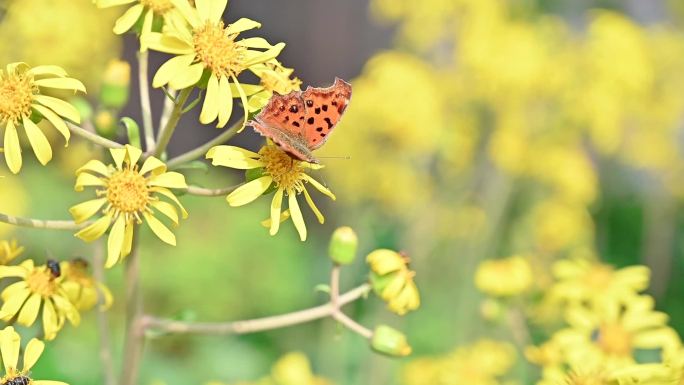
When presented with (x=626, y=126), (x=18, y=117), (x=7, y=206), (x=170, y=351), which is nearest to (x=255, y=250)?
(x=170, y=351)

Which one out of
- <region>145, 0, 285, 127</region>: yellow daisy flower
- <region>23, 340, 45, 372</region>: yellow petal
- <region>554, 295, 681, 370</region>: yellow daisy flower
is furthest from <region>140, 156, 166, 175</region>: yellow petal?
<region>554, 295, 681, 370</region>: yellow daisy flower

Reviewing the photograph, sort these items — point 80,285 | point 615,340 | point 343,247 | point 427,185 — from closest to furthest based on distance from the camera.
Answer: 1. point 80,285
2. point 343,247
3. point 615,340
4. point 427,185

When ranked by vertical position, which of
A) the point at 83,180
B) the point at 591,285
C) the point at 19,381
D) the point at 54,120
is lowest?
the point at 19,381

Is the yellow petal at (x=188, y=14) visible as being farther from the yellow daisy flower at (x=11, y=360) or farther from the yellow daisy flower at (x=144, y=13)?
the yellow daisy flower at (x=11, y=360)

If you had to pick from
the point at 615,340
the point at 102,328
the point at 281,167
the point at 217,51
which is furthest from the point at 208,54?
the point at 615,340

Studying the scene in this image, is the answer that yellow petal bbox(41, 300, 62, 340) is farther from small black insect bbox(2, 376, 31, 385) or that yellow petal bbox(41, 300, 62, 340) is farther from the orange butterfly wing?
the orange butterfly wing

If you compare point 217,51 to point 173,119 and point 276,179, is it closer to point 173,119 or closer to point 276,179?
point 173,119

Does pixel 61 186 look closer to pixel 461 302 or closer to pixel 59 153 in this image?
pixel 59 153
